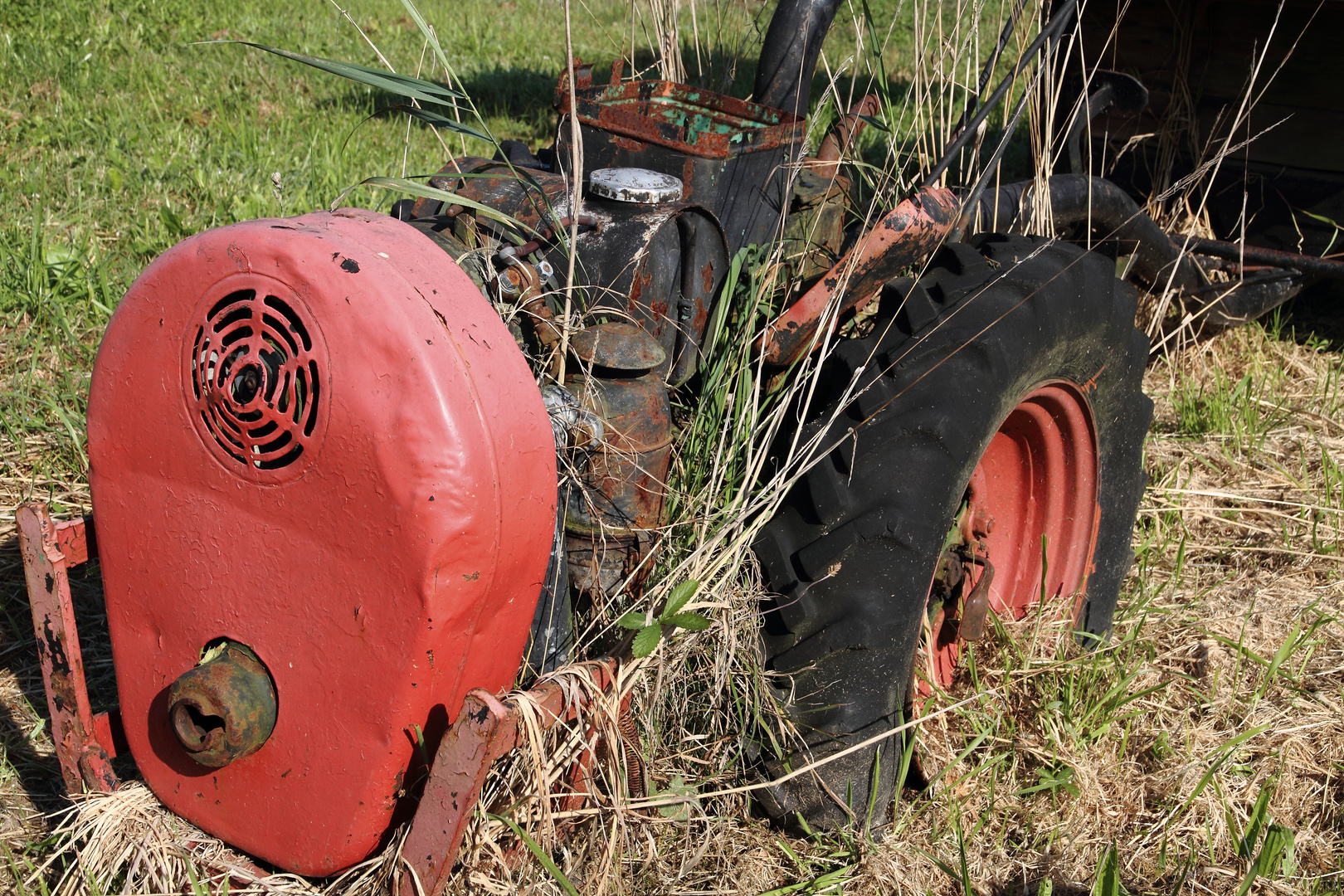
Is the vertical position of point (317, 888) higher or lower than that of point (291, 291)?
lower

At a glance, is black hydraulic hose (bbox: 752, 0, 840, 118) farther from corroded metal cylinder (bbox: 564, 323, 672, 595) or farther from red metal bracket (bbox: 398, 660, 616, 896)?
red metal bracket (bbox: 398, 660, 616, 896)

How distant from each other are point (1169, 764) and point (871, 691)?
0.84 metres

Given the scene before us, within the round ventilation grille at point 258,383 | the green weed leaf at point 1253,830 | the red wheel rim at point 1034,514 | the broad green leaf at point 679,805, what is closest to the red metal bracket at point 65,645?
the round ventilation grille at point 258,383

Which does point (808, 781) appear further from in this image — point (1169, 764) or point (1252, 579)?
point (1252, 579)

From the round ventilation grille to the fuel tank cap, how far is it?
695 millimetres

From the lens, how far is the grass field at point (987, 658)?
180cm

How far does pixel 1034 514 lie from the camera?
7.59ft

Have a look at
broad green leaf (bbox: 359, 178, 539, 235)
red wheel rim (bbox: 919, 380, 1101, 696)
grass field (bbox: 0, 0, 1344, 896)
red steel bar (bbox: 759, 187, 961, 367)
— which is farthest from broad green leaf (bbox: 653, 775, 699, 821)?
broad green leaf (bbox: 359, 178, 539, 235)

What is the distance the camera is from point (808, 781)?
1.79 m

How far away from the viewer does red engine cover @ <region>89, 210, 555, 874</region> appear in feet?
4.04

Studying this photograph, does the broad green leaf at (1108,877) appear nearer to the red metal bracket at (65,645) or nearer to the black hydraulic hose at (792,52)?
the red metal bracket at (65,645)

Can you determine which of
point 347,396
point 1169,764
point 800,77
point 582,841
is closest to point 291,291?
point 347,396

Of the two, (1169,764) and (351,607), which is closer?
(351,607)

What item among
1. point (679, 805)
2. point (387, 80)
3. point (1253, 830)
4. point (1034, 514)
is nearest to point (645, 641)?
point (679, 805)
